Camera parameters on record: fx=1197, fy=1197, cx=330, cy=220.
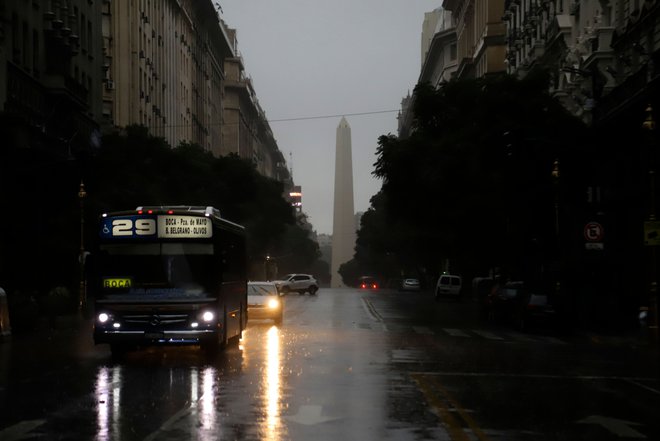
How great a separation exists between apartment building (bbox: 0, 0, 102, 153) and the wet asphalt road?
816 inches

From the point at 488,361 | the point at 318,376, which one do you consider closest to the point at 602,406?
the point at 318,376

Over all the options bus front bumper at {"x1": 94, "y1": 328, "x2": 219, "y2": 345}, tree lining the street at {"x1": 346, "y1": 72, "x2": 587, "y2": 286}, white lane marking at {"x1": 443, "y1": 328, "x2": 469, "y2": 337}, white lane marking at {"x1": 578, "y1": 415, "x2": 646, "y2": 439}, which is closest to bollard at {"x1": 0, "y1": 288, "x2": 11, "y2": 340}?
bus front bumper at {"x1": 94, "y1": 328, "x2": 219, "y2": 345}

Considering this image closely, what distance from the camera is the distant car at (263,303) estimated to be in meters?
41.2

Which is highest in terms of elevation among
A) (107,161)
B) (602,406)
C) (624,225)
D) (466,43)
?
(466,43)

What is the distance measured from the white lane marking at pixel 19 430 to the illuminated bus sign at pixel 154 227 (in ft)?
35.1

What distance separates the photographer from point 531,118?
185 ft

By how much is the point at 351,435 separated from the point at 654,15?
33745mm

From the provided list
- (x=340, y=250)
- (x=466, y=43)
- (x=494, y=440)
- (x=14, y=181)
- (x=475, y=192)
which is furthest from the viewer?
(x=340, y=250)

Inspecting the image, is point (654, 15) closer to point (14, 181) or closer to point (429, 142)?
point (429, 142)

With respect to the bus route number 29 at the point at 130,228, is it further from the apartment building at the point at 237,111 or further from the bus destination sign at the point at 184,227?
the apartment building at the point at 237,111

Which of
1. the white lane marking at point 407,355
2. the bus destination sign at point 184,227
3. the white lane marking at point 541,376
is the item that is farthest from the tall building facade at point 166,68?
the white lane marking at point 541,376

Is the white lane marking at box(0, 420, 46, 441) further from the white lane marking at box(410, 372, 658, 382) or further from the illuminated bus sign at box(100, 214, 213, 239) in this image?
the illuminated bus sign at box(100, 214, 213, 239)

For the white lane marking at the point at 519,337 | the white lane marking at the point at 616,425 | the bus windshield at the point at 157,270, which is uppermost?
the bus windshield at the point at 157,270

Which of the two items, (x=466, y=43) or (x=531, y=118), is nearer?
(x=531, y=118)
